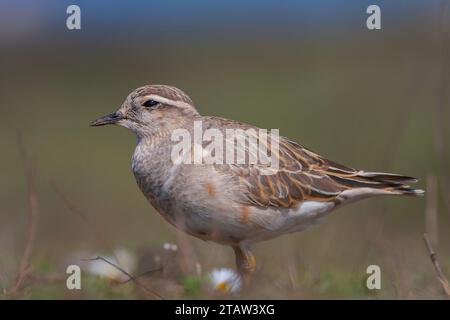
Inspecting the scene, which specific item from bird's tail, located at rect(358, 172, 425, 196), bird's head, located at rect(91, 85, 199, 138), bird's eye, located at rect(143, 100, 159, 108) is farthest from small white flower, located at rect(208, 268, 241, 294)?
bird's eye, located at rect(143, 100, 159, 108)

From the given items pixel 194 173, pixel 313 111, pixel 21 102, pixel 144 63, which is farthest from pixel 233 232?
pixel 144 63

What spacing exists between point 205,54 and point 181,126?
2788cm

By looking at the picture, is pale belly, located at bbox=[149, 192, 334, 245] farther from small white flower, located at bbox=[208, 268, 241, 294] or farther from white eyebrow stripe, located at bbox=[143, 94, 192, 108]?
white eyebrow stripe, located at bbox=[143, 94, 192, 108]

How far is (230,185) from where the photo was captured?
8086 millimetres

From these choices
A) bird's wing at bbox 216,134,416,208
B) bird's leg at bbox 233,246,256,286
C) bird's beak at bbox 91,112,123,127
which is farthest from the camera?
bird's beak at bbox 91,112,123,127

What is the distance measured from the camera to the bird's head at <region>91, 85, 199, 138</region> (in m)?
8.70

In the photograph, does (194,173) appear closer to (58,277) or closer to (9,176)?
(58,277)

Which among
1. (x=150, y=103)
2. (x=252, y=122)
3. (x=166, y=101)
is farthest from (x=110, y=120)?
(x=252, y=122)

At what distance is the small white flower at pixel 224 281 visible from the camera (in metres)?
7.41

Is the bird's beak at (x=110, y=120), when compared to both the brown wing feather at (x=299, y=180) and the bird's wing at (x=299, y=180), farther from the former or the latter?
the bird's wing at (x=299, y=180)

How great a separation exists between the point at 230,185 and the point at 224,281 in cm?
93

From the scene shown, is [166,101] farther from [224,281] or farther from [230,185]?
[224,281]

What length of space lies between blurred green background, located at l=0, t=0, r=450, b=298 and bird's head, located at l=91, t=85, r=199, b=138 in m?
1.15

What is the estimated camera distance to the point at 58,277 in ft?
28.6
